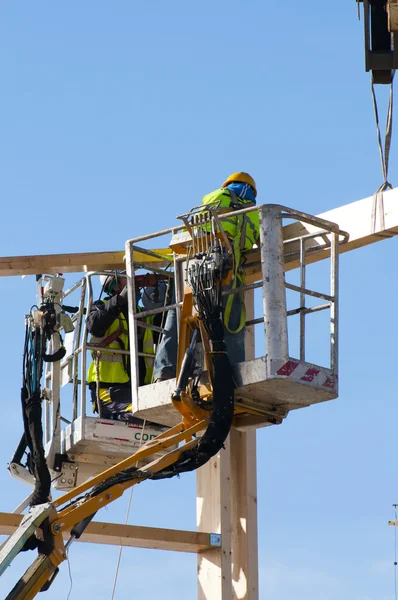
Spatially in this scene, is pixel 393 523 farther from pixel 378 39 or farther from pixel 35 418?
pixel 378 39

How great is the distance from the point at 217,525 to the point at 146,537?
84cm

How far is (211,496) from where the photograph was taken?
1658cm

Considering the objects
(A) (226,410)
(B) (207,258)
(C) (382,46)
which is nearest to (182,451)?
(A) (226,410)

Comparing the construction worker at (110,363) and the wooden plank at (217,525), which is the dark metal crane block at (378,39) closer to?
the construction worker at (110,363)

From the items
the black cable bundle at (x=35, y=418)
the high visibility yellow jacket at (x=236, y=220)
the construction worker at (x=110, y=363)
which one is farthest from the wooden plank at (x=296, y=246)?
the black cable bundle at (x=35, y=418)

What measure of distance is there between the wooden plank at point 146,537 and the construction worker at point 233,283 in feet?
8.95

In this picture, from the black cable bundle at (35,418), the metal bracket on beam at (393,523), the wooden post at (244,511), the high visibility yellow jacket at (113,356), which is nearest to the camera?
the black cable bundle at (35,418)

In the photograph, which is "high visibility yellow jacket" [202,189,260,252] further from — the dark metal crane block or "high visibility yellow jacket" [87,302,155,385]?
"high visibility yellow jacket" [87,302,155,385]

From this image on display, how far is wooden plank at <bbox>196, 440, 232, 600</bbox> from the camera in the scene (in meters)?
16.3

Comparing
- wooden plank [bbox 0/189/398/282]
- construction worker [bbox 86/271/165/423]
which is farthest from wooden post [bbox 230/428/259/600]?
wooden plank [bbox 0/189/398/282]

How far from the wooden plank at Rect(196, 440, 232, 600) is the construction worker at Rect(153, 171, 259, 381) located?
2.81 m

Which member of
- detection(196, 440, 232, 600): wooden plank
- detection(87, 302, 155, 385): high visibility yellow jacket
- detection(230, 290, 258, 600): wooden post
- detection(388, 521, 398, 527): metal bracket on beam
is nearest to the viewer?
detection(87, 302, 155, 385): high visibility yellow jacket

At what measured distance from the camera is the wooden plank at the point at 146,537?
16.0 meters

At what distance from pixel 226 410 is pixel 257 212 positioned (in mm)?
2191
